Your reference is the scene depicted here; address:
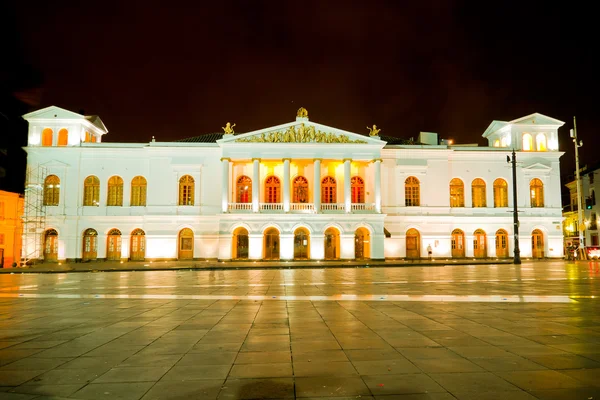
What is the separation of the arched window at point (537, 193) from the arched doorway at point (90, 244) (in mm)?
44205

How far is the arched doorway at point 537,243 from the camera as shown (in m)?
47.5

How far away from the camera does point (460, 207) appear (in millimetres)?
47094

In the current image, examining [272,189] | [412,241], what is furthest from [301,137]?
[412,241]

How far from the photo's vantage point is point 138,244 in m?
45.6

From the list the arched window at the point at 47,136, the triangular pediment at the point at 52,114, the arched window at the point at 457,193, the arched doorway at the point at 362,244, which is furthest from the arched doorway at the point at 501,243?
the arched window at the point at 47,136

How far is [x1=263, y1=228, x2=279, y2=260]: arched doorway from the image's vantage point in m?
43.4

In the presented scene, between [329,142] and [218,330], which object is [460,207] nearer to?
[329,142]

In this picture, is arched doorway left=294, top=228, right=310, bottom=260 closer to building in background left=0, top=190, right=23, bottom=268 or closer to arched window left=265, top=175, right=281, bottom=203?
arched window left=265, top=175, right=281, bottom=203

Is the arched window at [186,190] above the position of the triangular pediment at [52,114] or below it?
below

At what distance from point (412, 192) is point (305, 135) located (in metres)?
12.5

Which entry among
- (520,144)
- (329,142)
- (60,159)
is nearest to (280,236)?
(329,142)

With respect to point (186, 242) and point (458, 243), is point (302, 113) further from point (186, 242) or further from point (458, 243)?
point (458, 243)

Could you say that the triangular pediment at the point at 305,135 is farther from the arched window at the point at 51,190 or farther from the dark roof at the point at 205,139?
the arched window at the point at 51,190

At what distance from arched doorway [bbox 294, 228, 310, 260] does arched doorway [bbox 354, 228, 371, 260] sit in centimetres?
463
